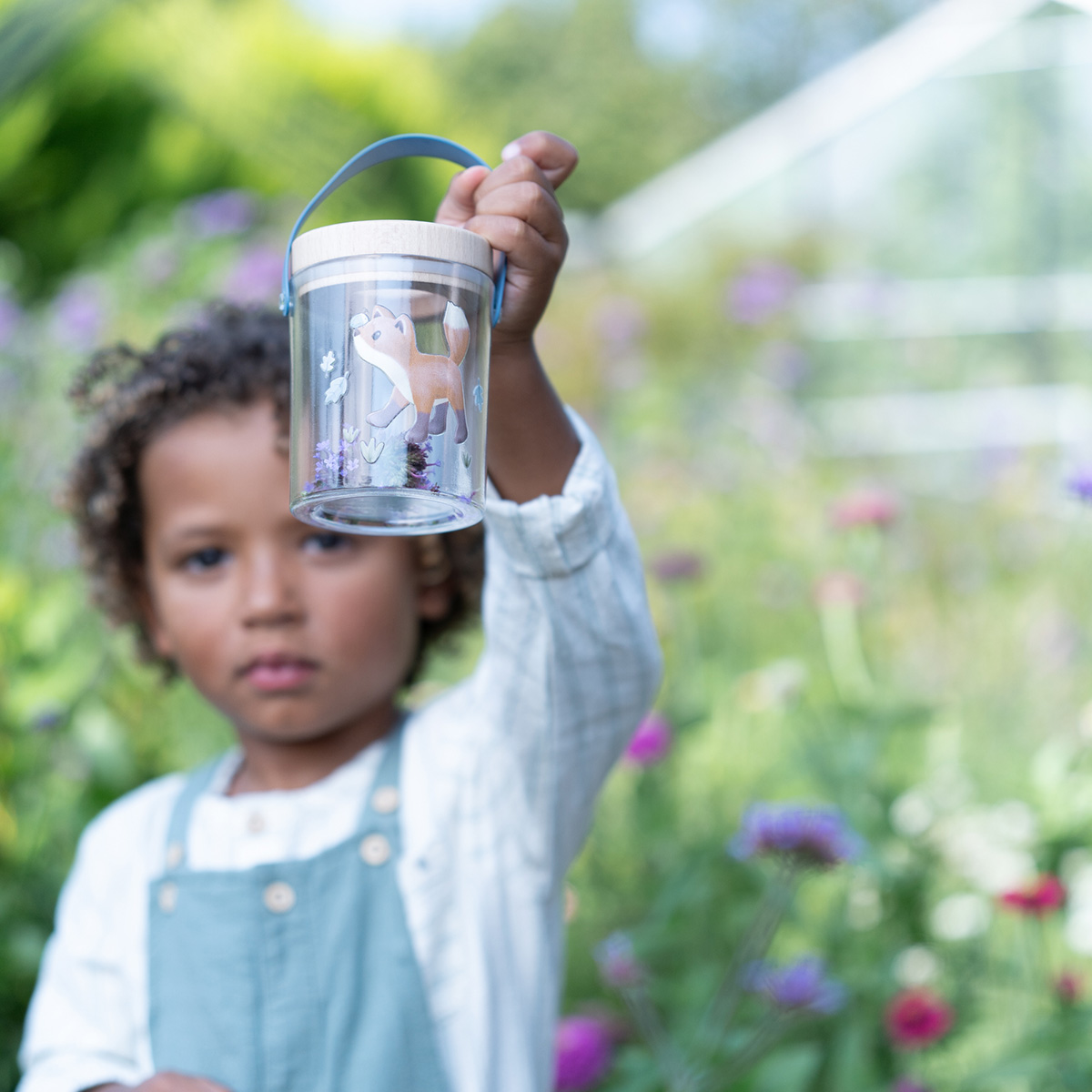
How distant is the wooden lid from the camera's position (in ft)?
2.64

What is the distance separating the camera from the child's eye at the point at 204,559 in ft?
4.18

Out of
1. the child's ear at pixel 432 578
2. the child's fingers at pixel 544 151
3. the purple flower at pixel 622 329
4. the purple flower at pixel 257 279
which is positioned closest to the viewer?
the child's fingers at pixel 544 151

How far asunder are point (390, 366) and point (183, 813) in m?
0.76

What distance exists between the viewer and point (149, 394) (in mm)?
1364

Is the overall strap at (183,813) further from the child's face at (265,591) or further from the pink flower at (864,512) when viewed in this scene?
the pink flower at (864,512)

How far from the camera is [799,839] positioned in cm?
147

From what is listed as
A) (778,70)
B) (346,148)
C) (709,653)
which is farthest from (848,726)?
(778,70)

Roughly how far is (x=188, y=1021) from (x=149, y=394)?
2.21 feet

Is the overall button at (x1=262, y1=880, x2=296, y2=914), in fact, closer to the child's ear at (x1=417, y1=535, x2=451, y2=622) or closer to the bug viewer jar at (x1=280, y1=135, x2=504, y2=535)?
the child's ear at (x1=417, y1=535, x2=451, y2=622)

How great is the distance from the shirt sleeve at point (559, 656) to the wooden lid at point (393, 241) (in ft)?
0.79

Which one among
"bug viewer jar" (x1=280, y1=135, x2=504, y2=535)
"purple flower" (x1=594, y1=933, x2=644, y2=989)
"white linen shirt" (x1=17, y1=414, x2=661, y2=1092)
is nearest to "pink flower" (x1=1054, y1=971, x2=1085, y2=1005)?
"purple flower" (x1=594, y1=933, x2=644, y2=989)

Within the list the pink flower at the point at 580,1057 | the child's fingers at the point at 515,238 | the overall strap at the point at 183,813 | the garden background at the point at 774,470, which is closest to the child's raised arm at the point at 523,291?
the child's fingers at the point at 515,238

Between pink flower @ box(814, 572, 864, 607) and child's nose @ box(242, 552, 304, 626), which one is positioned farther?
pink flower @ box(814, 572, 864, 607)

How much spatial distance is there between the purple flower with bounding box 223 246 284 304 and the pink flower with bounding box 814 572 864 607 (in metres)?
1.47
